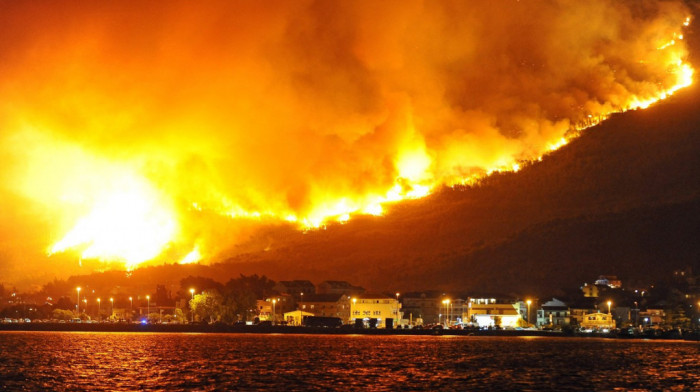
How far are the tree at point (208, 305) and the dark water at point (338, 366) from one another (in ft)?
152

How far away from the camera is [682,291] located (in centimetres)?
17488

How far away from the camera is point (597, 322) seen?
173000 mm

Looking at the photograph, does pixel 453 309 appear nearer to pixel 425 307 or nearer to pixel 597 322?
pixel 425 307

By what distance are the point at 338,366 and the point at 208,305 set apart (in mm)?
88861

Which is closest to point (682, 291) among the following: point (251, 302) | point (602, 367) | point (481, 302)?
point (481, 302)

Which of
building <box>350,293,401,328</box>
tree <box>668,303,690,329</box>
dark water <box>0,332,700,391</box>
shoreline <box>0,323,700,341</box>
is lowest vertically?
dark water <box>0,332,700,391</box>

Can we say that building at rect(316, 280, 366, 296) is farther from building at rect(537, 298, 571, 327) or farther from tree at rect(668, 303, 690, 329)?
tree at rect(668, 303, 690, 329)

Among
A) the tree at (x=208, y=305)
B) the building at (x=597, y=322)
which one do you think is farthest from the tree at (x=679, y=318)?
the tree at (x=208, y=305)

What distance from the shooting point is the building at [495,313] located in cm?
17550

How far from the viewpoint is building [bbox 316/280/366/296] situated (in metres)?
195

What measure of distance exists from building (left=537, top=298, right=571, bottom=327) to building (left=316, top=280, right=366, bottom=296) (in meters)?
38.0

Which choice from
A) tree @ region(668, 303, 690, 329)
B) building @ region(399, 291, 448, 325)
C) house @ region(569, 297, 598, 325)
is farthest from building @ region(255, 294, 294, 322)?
tree @ region(668, 303, 690, 329)

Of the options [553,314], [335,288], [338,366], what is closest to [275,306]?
[335,288]

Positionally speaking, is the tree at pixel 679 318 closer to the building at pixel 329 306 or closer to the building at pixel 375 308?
the building at pixel 375 308
